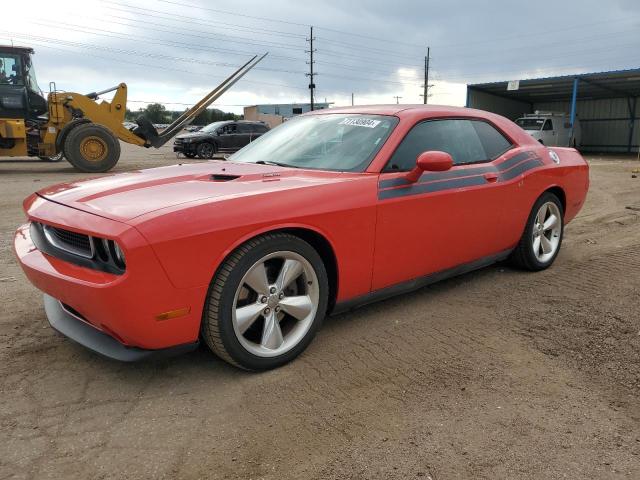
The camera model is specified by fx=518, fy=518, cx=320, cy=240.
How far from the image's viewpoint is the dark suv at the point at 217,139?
19.3 meters

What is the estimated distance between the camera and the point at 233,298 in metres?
2.53

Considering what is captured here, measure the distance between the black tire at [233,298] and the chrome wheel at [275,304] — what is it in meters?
0.03

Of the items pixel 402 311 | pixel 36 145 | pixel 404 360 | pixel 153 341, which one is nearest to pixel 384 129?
pixel 402 311

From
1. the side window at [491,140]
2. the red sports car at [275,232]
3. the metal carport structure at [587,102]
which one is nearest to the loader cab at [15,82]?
the red sports car at [275,232]

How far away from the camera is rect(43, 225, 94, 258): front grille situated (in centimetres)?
247

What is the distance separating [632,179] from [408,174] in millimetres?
12009

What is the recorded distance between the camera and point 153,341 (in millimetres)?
2391

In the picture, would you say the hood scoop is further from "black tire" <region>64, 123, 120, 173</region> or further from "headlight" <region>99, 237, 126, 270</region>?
"black tire" <region>64, 123, 120, 173</region>

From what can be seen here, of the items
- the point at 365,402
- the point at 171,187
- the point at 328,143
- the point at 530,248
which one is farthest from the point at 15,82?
the point at 365,402

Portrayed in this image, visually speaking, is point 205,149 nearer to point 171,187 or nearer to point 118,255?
point 171,187

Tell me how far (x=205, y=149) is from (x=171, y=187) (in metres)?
17.2

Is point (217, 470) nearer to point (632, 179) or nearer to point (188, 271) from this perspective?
Result: point (188, 271)

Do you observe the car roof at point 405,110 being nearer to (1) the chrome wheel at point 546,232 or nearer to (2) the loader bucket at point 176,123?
(1) the chrome wheel at point 546,232

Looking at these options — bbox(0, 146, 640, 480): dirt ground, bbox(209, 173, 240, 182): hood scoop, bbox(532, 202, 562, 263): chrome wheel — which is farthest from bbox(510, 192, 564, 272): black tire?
bbox(209, 173, 240, 182): hood scoop
